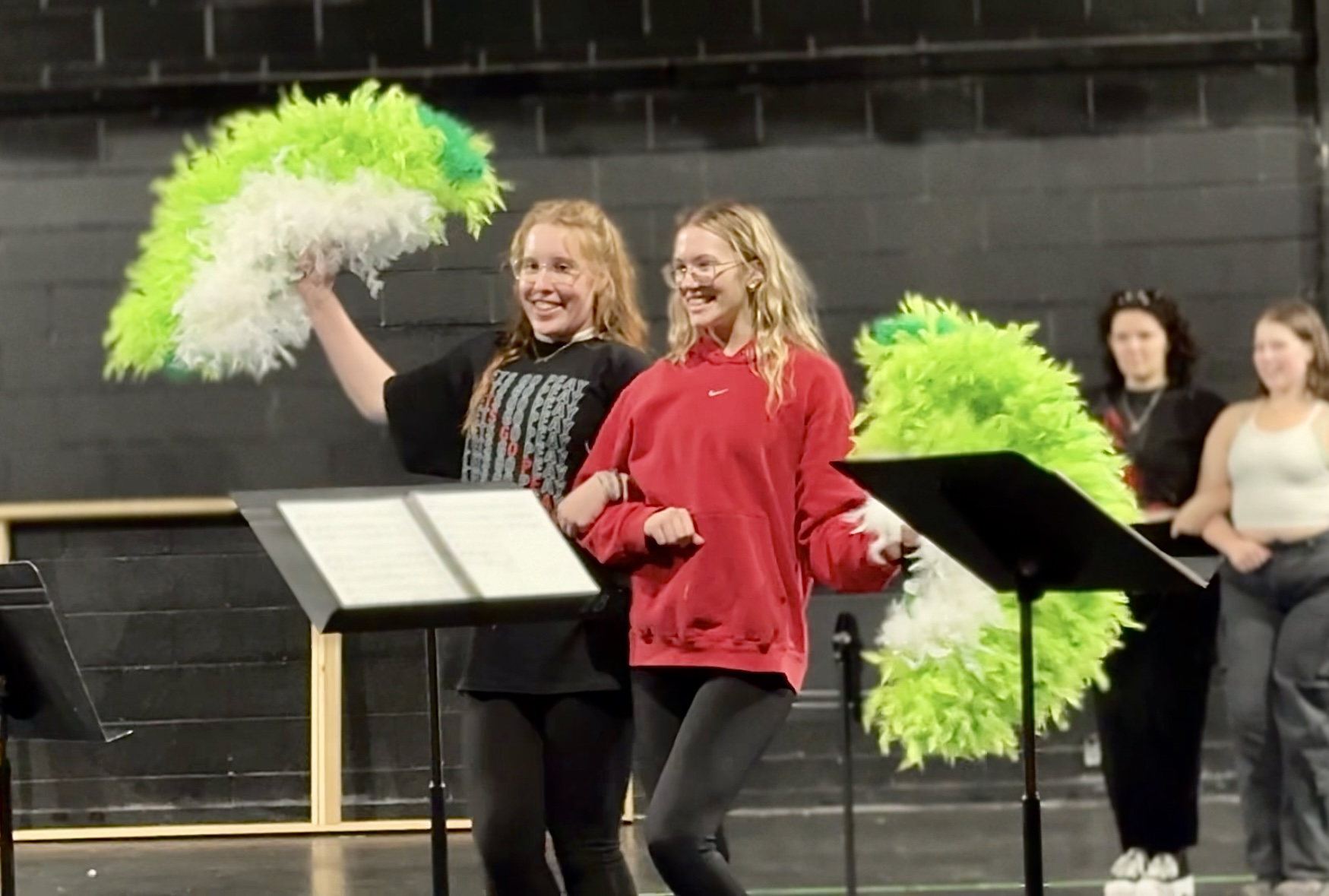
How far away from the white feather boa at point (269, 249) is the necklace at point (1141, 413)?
2.29 m

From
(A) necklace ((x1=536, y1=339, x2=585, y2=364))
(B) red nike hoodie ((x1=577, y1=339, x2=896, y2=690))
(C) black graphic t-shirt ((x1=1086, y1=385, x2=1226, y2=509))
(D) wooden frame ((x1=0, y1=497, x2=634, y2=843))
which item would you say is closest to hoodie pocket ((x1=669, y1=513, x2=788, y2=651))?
(B) red nike hoodie ((x1=577, y1=339, x2=896, y2=690))

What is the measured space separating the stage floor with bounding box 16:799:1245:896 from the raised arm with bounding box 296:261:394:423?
1.84 meters

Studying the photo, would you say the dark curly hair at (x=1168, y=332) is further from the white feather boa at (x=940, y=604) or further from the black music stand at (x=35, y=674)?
the black music stand at (x=35, y=674)

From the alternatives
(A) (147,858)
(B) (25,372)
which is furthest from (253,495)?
(B) (25,372)

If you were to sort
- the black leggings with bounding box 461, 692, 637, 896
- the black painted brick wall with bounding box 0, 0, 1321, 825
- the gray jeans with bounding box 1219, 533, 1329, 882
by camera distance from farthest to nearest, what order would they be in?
the black painted brick wall with bounding box 0, 0, 1321, 825, the gray jeans with bounding box 1219, 533, 1329, 882, the black leggings with bounding box 461, 692, 637, 896

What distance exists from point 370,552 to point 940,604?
92 centimetres

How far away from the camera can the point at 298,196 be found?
3166 millimetres

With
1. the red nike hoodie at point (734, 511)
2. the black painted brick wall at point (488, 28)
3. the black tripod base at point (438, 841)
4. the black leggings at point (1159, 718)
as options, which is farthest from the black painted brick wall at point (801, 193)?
the black tripod base at point (438, 841)

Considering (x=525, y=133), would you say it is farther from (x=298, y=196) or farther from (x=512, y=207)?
(x=298, y=196)

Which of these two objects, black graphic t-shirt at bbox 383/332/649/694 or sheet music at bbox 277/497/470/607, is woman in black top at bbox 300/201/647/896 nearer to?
black graphic t-shirt at bbox 383/332/649/694

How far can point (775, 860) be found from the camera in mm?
5195

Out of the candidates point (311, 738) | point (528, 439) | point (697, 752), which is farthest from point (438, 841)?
Answer: point (311, 738)

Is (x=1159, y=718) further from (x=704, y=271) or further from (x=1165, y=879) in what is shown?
(x=704, y=271)

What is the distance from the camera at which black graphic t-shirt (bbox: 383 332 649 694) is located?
2928mm
